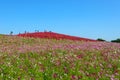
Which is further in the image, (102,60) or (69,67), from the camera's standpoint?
(102,60)

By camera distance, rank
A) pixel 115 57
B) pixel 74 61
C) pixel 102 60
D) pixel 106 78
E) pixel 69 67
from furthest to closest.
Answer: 1. pixel 115 57
2. pixel 102 60
3. pixel 74 61
4. pixel 69 67
5. pixel 106 78

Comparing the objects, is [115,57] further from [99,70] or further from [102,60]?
[99,70]

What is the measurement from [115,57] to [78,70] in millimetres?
4929

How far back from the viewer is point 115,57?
19.5m

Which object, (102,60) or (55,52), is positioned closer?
(102,60)

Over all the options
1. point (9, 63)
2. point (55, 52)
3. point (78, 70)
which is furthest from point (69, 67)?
point (55, 52)

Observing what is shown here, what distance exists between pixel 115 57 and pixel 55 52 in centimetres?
355

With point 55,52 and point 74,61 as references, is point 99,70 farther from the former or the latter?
point 55,52

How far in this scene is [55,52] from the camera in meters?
19.8

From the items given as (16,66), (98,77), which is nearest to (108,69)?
(98,77)

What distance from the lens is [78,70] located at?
15.2m

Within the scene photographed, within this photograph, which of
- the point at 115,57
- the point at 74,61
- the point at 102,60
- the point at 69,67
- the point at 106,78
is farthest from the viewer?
the point at 115,57

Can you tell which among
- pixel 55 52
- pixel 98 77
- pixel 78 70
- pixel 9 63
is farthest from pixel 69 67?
pixel 55 52

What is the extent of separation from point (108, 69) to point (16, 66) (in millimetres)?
4502
